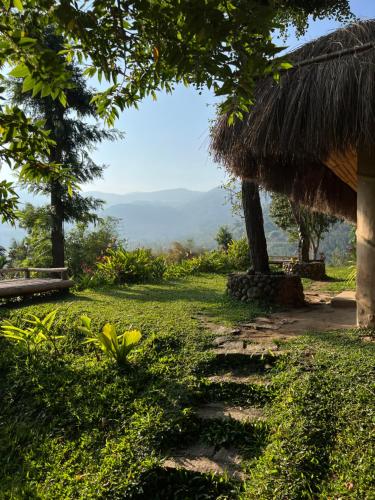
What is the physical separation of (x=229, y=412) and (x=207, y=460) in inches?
15.5

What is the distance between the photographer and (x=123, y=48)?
1.37m

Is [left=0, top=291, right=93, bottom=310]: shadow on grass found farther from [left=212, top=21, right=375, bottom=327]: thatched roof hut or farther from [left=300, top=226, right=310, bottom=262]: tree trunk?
[left=300, top=226, right=310, bottom=262]: tree trunk

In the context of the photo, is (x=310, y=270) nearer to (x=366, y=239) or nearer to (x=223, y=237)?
(x=223, y=237)

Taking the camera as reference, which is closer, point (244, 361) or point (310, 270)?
point (244, 361)

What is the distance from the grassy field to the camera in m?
2.05

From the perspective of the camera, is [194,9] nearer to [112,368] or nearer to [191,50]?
[191,50]

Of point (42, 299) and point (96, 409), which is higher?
point (42, 299)

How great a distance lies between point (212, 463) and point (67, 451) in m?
0.94

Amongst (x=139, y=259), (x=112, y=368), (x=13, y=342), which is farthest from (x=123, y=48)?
(x=139, y=259)

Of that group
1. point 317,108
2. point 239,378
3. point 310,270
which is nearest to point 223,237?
point 310,270

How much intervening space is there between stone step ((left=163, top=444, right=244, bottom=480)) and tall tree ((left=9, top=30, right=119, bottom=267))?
8.53 m

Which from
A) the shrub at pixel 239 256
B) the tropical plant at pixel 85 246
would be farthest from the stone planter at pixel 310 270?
the tropical plant at pixel 85 246

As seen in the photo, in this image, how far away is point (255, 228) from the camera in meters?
6.08

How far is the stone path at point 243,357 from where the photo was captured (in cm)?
226
